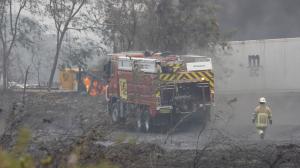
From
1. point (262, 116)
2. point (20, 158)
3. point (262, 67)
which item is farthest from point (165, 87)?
point (20, 158)

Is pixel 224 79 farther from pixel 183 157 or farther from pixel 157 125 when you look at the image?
pixel 183 157

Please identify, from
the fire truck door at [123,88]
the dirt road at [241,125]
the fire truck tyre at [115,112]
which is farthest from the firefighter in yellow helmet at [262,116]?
the fire truck tyre at [115,112]

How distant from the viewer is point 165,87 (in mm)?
22016

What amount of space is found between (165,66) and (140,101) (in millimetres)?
1424

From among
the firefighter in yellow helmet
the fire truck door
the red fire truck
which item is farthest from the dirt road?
the fire truck door

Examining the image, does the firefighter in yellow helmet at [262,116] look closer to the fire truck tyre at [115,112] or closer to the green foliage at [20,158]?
the fire truck tyre at [115,112]

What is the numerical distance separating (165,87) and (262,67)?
47.4 feet

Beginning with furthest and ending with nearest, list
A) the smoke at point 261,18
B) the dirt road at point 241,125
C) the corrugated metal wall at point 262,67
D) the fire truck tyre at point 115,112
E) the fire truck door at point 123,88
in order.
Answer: the smoke at point 261,18, the corrugated metal wall at point 262,67, the fire truck tyre at point 115,112, the fire truck door at point 123,88, the dirt road at point 241,125

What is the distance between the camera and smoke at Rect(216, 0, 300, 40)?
45.7 meters

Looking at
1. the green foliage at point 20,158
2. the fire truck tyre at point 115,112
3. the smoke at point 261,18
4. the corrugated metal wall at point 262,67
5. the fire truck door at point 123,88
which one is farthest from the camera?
the smoke at point 261,18

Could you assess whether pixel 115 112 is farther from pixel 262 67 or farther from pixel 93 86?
pixel 262 67

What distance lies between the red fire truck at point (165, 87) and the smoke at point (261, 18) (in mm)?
23151

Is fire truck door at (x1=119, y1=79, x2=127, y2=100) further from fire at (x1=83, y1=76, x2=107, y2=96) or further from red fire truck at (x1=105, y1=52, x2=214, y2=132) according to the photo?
fire at (x1=83, y1=76, x2=107, y2=96)

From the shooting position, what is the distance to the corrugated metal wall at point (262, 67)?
34594 millimetres
